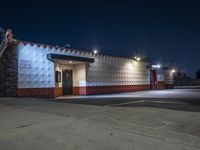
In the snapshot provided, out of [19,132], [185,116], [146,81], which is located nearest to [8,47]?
[19,132]

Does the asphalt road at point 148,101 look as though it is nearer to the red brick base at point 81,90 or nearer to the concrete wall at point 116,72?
the red brick base at point 81,90

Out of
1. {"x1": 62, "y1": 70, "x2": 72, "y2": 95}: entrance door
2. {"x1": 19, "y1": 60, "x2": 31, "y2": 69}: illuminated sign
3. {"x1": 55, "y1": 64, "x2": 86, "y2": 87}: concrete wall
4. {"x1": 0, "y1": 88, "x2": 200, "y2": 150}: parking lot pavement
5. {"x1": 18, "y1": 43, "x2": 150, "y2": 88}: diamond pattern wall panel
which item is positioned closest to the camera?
{"x1": 0, "y1": 88, "x2": 200, "y2": 150}: parking lot pavement

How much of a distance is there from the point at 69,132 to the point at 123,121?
1913 millimetres

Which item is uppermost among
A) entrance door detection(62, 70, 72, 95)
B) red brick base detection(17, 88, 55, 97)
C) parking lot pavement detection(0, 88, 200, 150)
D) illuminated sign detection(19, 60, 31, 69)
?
illuminated sign detection(19, 60, 31, 69)

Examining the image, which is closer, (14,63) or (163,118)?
(163,118)

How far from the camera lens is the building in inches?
614

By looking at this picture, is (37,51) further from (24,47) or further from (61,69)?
(61,69)

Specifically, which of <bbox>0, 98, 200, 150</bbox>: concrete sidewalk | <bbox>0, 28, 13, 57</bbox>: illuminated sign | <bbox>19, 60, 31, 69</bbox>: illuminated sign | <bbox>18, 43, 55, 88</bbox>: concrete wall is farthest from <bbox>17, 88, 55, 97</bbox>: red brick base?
<bbox>0, 98, 200, 150</bbox>: concrete sidewalk

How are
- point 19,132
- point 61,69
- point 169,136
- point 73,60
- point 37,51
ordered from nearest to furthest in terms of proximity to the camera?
point 169,136
point 19,132
point 37,51
point 73,60
point 61,69

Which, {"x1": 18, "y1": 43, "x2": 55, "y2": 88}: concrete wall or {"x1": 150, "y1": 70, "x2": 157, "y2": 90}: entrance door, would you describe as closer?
{"x1": 18, "y1": 43, "x2": 55, "y2": 88}: concrete wall

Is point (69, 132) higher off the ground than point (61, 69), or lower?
lower

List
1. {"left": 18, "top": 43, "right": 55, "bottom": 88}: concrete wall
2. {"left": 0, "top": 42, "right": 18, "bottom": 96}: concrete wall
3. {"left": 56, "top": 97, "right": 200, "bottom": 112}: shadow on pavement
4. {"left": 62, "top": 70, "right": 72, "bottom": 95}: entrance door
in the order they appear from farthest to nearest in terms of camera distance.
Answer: {"left": 62, "top": 70, "right": 72, "bottom": 95}: entrance door → {"left": 18, "top": 43, "right": 55, "bottom": 88}: concrete wall → {"left": 0, "top": 42, "right": 18, "bottom": 96}: concrete wall → {"left": 56, "top": 97, "right": 200, "bottom": 112}: shadow on pavement

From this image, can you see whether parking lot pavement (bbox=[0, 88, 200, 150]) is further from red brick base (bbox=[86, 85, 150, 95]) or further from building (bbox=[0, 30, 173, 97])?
red brick base (bbox=[86, 85, 150, 95])

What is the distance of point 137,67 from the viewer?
90.2 feet
